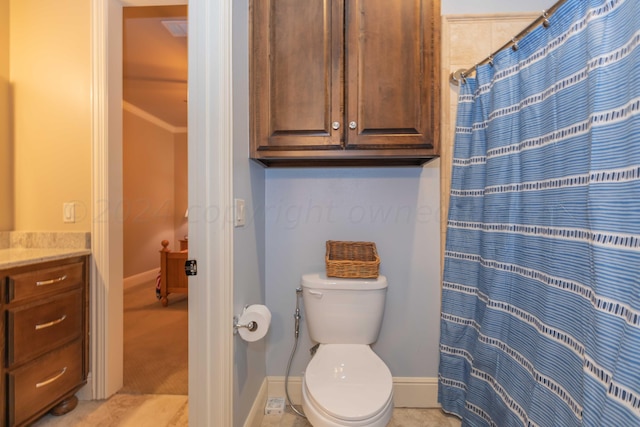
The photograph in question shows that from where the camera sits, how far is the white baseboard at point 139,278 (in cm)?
406

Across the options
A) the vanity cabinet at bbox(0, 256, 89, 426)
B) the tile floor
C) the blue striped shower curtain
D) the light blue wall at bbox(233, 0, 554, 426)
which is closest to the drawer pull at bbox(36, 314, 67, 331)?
the vanity cabinet at bbox(0, 256, 89, 426)

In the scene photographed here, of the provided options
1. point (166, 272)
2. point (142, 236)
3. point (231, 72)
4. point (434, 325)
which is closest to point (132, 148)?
point (142, 236)

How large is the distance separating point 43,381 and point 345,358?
148 centimetres

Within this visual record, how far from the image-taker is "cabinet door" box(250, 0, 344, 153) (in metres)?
1.34

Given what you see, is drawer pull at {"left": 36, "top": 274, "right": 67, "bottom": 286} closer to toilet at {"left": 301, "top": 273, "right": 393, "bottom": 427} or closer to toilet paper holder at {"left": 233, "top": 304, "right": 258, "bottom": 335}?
toilet paper holder at {"left": 233, "top": 304, "right": 258, "bottom": 335}

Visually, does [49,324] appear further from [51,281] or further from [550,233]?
[550,233]


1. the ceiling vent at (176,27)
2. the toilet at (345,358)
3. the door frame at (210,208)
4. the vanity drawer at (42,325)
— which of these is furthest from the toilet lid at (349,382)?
the ceiling vent at (176,27)

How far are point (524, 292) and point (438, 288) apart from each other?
526 millimetres

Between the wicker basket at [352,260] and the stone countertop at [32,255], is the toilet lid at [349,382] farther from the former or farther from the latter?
the stone countertop at [32,255]

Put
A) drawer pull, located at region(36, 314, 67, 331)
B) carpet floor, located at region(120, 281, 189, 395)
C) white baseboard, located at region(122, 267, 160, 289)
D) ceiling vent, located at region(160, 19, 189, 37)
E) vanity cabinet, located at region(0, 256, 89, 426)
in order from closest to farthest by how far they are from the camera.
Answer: vanity cabinet, located at region(0, 256, 89, 426)
drawer pull, located at region(36, 314, 67, 331)
carpet floor, located at region(120, 281, 189, 395)
ceiling vent, located at region(160, 19, 189, 37)
white baseboard, located at region(122, 267, 160, 289)

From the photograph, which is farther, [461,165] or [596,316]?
[461,165]

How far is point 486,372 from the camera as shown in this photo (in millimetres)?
→ 1358

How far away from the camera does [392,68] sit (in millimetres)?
1339

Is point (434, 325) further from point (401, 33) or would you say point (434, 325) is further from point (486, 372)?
point (401, 33)
